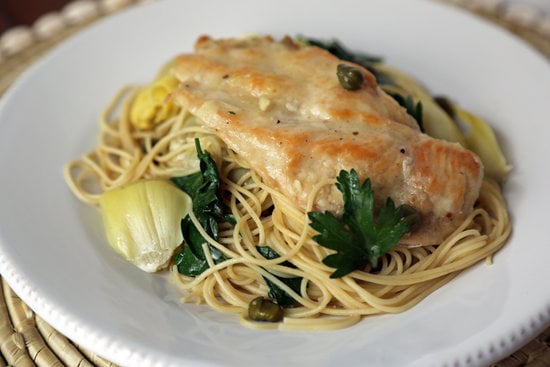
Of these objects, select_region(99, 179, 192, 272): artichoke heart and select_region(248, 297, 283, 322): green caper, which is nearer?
select_region(248, 297, 283, 322): green caper

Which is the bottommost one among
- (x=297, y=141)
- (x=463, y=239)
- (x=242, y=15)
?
(x=242, y=15)

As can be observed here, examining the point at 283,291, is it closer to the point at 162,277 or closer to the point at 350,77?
the point at 162,277

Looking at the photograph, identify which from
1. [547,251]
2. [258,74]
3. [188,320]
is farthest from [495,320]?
[258,74]

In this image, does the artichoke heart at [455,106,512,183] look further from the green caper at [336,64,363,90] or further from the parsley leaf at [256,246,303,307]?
the parsley leaf at [256,246,303,307]

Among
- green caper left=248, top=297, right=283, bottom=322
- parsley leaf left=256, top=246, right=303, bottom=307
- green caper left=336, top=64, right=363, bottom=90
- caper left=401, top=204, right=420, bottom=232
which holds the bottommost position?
parsley leaf left=256, top=246, right=303, bottom=307

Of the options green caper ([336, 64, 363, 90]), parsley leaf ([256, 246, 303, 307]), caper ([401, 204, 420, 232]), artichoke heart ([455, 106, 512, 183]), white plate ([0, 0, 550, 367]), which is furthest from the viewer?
artichoke heart ([455, 106, 512, 183])

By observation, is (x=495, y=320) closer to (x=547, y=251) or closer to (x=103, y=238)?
(x=547, y=251)

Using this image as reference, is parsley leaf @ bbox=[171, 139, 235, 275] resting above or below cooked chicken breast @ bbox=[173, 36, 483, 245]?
below

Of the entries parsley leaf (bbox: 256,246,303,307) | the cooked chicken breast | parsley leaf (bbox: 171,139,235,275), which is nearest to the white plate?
parsley leaf (bbox: 171,139,235,275)
